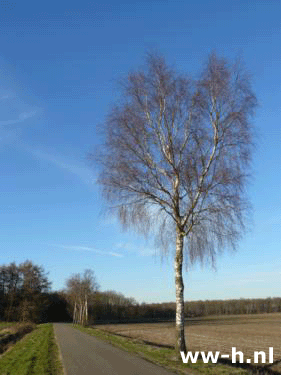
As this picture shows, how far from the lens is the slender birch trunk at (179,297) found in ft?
54.0

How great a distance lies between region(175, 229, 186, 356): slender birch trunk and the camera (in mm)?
16453

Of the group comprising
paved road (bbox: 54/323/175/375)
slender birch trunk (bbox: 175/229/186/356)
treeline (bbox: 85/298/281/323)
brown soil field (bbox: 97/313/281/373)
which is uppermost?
slender birch trunk (bbox: 175/229/186/356)

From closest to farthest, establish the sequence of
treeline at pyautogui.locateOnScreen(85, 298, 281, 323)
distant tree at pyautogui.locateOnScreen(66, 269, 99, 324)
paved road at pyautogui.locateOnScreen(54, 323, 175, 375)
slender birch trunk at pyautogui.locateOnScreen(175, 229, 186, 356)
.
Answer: paved road at pyautogui.locateOnScreen(54, 323, 175, 375), slender birch trunk at pyautogui.locateOnScreen(175, 229, 186, 356), distant tree at pyautogui.locateOnScreen(66, 269, 99, 324), treeline at pyautogui.locateOnScreen(85, 298, 281, 323)

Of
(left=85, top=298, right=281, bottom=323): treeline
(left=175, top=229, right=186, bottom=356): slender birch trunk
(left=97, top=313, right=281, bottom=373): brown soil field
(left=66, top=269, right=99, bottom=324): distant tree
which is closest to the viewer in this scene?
(left=175, top=229, right=186, bottom=356): slender birch trunk

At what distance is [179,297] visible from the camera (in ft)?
55.2

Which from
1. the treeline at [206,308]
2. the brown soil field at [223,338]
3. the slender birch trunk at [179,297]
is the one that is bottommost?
the treeline at [206,308]

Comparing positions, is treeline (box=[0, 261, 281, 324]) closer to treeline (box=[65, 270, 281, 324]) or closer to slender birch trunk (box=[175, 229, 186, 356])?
treeline (box=[65, 270, 281, 324])

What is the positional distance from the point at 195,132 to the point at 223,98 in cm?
175

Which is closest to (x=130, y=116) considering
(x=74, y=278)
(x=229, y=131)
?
(x=229, y=131)

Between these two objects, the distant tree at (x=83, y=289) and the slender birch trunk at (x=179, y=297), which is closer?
the slender birch trunk at (x=179, y=297)


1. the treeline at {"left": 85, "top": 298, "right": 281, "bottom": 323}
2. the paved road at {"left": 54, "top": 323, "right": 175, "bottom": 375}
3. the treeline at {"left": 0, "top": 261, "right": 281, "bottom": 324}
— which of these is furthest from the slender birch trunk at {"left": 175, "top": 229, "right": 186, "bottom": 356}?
the treeline at {"left": 85, "top": 298, "right": 281, "bottom": 323}

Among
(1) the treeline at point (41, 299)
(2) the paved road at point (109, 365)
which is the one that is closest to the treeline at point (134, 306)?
(1) the treeline at point (41, 299)

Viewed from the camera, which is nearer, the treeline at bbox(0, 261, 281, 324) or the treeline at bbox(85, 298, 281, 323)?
the treeline at bbox(0, 261, 281, 324)

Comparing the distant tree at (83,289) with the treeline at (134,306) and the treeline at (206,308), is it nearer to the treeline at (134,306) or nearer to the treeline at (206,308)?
the treeline at (134,306)
